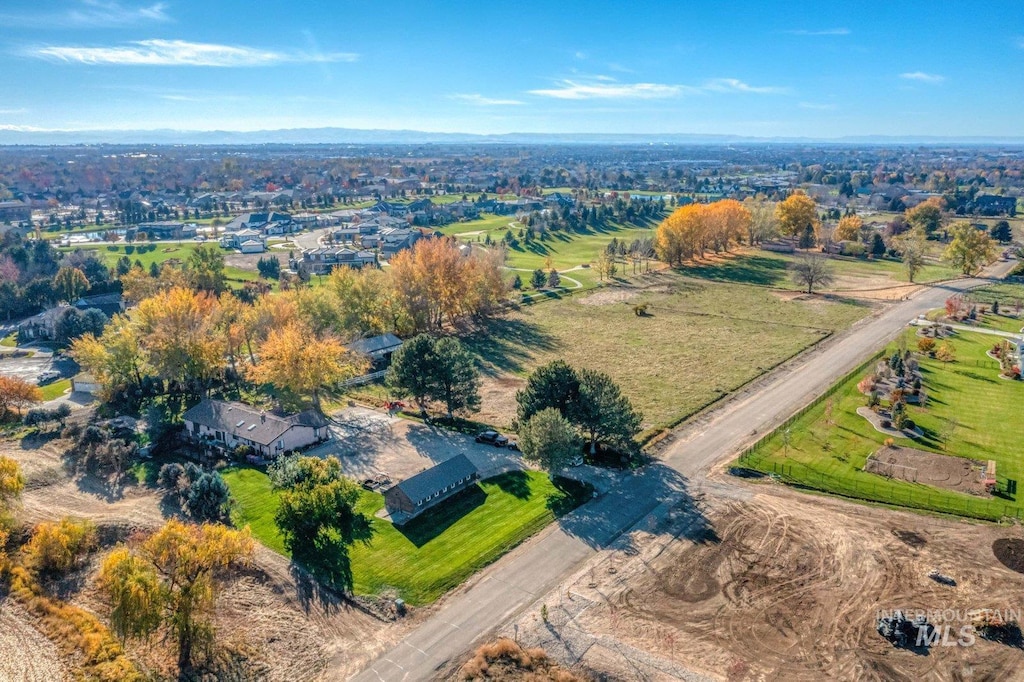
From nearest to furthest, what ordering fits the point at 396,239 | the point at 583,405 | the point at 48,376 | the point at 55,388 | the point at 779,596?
the point at 779,596
the point at 583,405
the point at 55,388
the point at 48,376
the point at 396,239

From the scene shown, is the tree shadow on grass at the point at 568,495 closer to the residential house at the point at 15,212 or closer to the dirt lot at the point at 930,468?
the dirt lot at the point at 930,468

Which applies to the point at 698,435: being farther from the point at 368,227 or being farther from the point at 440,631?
the point at 368,227

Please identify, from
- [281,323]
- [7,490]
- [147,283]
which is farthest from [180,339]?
[147,283]

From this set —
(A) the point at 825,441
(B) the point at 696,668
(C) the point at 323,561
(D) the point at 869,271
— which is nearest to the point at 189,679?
(C) the point at 323,561

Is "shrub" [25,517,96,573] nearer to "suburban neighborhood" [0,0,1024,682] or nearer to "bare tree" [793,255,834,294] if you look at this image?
"suburban neighborhood" [0,0,1024,682]

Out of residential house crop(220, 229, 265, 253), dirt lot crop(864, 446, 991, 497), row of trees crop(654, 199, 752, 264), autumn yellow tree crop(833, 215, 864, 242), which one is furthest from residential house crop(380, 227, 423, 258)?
dirt lot crop(864, 446, 991, 497)

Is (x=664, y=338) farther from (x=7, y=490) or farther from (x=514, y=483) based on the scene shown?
(x=7, y=490)
